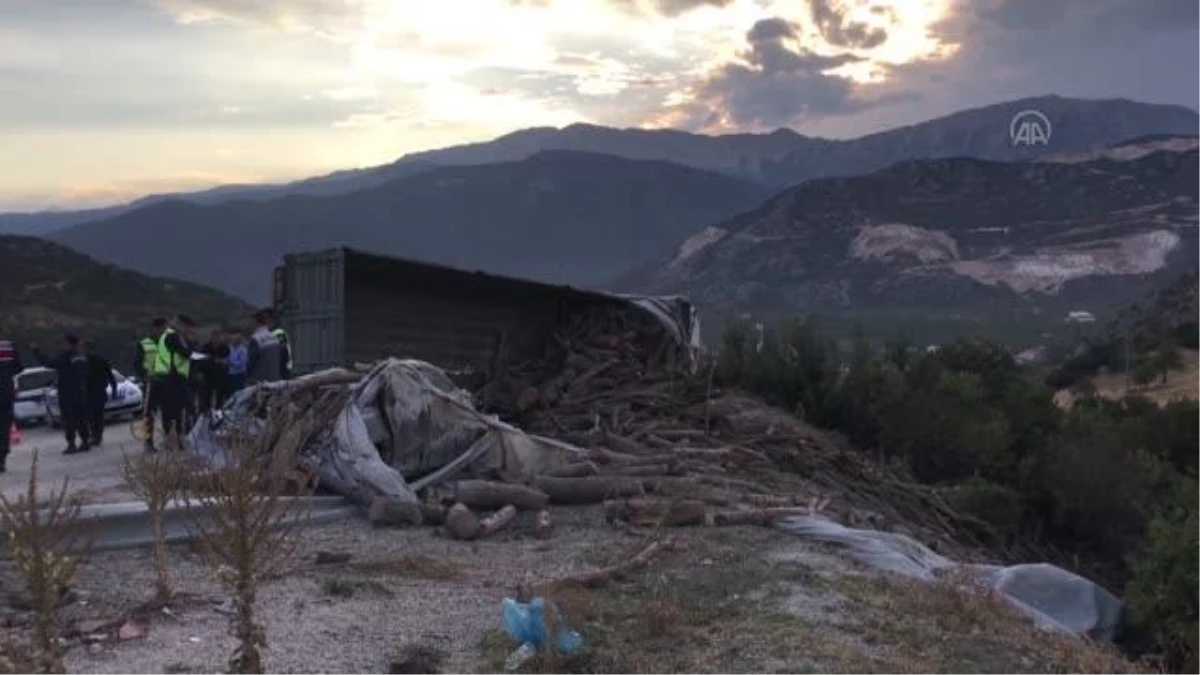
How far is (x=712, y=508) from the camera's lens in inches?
480

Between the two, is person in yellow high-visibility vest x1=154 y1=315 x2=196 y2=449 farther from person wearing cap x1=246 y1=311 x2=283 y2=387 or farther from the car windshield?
the car windshield

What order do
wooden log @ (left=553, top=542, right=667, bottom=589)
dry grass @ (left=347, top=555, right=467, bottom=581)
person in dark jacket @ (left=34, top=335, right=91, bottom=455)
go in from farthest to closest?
person in dark jacket @ (left=34, top=335, right=91, bottom=455)
dry grass @ (left=347, top=555, right=467, bottom=581)
wooden log @ (left=553, top=542, right=667, bottom=589)

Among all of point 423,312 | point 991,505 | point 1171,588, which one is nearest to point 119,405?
point 423,312

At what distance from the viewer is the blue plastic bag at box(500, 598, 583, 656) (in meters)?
7.18

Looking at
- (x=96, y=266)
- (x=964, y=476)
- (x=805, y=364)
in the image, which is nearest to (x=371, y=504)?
(x=964, y=476)

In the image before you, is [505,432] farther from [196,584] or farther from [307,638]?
A: [307,638]

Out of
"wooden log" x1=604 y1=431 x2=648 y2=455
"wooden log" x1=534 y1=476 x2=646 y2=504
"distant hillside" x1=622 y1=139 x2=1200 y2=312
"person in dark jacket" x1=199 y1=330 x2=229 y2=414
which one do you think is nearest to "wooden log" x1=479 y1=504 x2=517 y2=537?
"wooden log" x1=534 y1=476 x2=646 y2=504

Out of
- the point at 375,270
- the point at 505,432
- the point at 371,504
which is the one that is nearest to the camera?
the point at 371,504

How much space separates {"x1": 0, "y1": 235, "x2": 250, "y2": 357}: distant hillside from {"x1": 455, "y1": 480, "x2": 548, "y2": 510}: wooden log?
1858 inches

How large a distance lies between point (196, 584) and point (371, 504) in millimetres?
2912

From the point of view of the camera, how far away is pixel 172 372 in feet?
51.7

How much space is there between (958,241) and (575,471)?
10525cm

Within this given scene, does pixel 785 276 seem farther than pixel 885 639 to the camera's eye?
Yes

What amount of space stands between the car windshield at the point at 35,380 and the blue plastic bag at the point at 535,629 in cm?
2241
